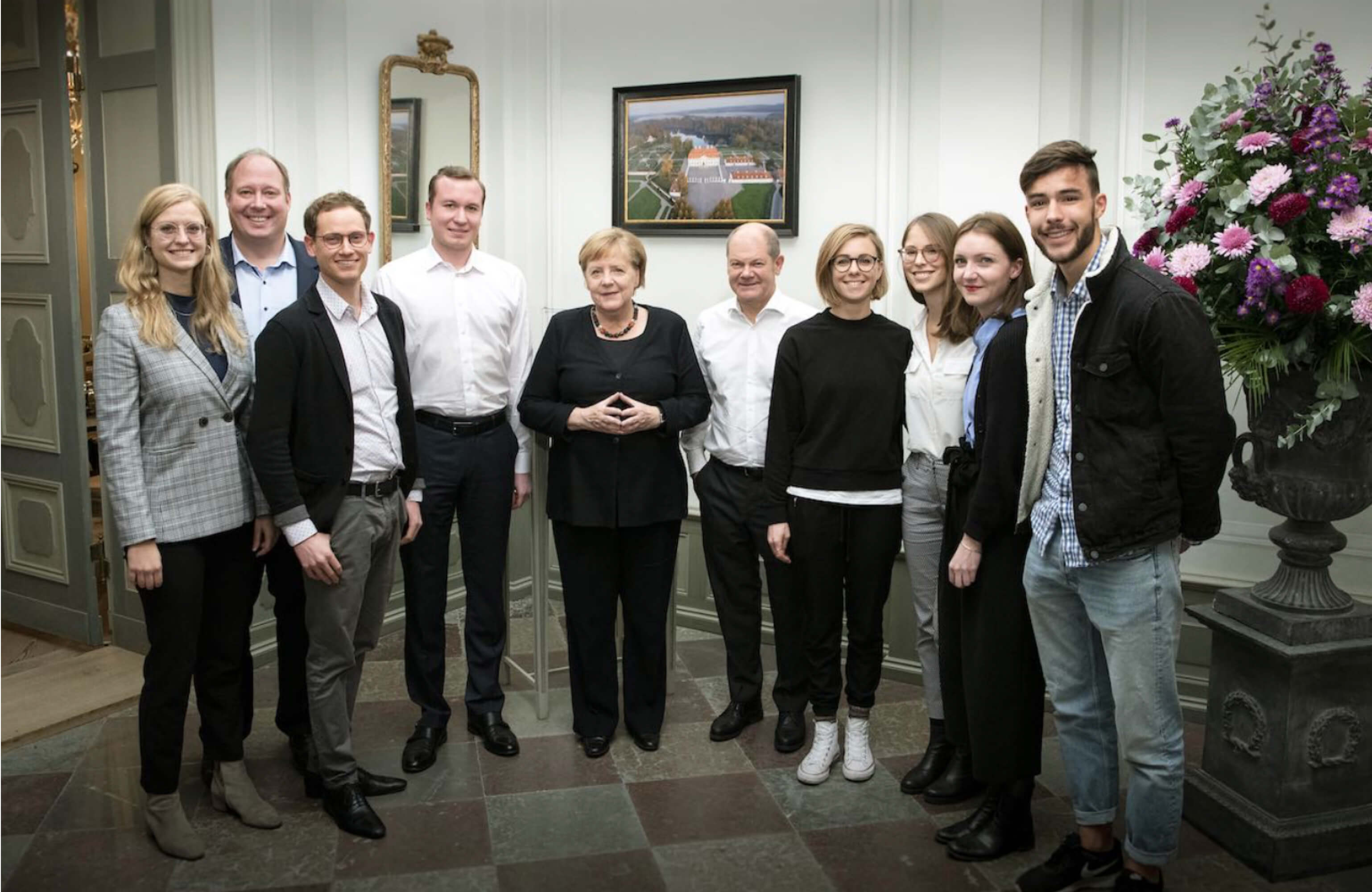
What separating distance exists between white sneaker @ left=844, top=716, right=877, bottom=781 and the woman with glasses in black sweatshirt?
0.06 metres

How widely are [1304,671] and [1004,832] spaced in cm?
84

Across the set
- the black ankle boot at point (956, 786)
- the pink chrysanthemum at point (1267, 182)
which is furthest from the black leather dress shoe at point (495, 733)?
the pink chrysanthemum at point (1267, 182)

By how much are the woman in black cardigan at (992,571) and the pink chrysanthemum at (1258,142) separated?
536 millimetres

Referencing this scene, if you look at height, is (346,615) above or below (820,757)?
above

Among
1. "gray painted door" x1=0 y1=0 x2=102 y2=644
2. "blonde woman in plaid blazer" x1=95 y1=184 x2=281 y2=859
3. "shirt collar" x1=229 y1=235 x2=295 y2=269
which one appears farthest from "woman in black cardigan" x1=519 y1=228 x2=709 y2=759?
"gray painted door" x1=0 y1=0 x2=102 y2=644

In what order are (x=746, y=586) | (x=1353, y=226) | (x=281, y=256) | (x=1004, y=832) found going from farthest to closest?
(x=746, y=586) < (x=281, y=256) < (x=1004, y=832) < (x=1353, y=226)

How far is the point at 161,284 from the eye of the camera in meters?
2.85

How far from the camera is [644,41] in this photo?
15.8ft

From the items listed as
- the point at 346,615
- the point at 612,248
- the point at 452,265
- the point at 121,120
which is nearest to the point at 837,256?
the point at 612,248

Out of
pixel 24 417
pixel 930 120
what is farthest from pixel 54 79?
pixel 930 120

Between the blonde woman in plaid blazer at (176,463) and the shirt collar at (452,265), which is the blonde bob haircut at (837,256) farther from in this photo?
the blonde woman in plaid blazer at (176,463)

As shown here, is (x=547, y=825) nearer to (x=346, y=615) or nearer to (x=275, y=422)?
(x=346, y=615)

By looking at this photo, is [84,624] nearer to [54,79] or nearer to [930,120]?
[54,79]

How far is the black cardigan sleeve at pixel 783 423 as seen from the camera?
3287mm
